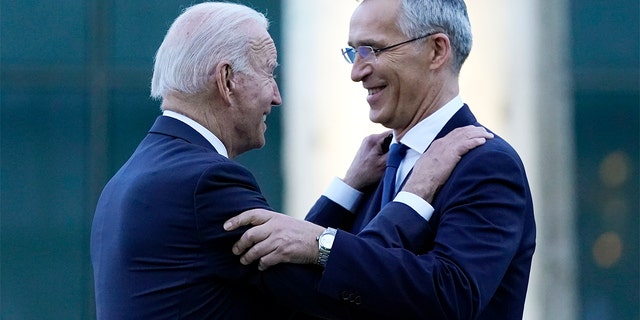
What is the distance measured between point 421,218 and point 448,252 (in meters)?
0.15

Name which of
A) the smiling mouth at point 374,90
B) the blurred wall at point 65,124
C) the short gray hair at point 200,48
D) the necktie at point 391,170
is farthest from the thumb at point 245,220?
the blurred wall at point 65,124

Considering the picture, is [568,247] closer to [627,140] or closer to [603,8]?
[627,140]

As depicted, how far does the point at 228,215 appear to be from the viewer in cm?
337

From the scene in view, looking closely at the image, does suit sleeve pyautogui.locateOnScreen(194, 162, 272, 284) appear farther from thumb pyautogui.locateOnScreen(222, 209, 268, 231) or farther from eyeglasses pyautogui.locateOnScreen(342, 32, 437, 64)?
eyeglasses pyautogui.locateOnScreen(342, 32, 437, 64)

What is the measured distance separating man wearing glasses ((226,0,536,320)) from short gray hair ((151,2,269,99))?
43cm

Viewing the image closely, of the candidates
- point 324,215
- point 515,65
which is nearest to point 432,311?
point 324,215

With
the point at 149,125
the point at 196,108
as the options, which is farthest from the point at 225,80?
the point at 149,125

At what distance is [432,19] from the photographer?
3773 mm

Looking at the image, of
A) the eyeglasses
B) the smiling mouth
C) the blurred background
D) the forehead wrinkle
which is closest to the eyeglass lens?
the eyeglasses

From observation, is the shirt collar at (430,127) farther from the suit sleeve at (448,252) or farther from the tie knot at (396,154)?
the suit sleeve at (448,252)

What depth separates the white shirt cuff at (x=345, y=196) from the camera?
13.6 ft

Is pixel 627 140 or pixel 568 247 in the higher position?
pixel 627 140

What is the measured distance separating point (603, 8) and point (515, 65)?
0.99 meters

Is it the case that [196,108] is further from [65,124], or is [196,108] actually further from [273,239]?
[65,124]
